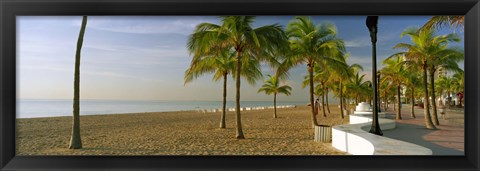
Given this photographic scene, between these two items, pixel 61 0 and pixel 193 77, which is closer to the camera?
pixel 61 0

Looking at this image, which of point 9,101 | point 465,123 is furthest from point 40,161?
point 465,123

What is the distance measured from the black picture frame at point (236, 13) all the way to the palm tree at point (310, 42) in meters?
5.64

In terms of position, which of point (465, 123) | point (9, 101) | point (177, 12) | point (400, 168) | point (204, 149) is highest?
point (177, 12)

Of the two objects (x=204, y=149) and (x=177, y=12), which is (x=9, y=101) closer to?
(x=177, y=12)

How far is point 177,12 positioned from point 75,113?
3625 millimetres

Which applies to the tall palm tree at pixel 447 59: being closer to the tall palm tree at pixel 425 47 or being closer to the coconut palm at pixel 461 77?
the tall palm tree at pixel 425 47

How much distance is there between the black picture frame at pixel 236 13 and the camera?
2541mm

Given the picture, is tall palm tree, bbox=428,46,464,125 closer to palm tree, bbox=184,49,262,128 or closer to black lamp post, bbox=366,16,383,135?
black lamp post, bbox=366,16,383,135

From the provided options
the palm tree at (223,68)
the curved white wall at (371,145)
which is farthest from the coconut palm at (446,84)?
the curved white wall at (371,145)

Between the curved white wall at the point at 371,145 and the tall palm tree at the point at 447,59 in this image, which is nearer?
the curved white wall at the point at 371,145

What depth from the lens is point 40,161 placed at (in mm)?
2746

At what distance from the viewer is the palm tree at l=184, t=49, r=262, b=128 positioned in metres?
9.27

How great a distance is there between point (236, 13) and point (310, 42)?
6.12 m

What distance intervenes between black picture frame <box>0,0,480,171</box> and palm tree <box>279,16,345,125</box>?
5.64 meters
